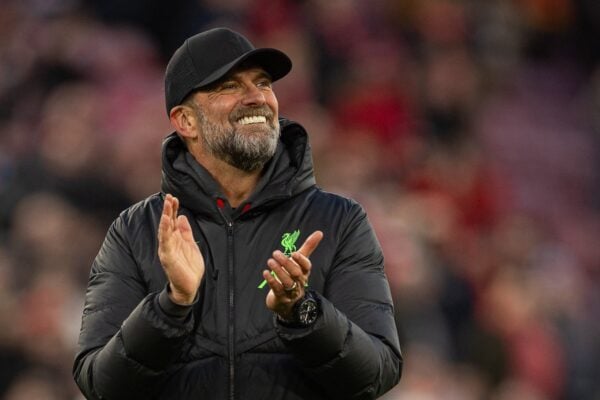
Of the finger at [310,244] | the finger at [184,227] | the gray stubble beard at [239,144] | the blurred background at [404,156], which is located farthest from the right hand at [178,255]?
the blurred background at [404,156]

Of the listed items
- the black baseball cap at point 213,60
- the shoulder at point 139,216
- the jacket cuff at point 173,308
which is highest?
the black baseball cap at point 213,60

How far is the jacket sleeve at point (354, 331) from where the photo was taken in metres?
4.17

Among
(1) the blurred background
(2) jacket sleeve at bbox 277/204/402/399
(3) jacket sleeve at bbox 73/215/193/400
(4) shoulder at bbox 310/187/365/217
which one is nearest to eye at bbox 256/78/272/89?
(4) shoulder at bbox 310/187/365/217

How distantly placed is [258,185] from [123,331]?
634 mm

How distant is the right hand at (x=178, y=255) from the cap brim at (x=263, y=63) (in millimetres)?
552

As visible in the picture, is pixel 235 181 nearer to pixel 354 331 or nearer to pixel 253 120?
pixel 253 120

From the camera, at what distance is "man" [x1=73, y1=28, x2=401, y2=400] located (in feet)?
13.8

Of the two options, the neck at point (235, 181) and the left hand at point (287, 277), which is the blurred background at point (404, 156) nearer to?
the neck at point (235, 181)

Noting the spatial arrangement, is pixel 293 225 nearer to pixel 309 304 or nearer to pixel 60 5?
pixel 309 304

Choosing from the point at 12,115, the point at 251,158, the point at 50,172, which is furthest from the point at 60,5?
the point at 251,158

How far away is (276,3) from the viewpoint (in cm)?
1170

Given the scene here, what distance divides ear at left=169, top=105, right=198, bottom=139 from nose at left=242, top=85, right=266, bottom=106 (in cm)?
19

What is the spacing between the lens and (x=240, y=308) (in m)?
4.42

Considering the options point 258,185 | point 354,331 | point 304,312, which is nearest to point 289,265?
point 304,312
